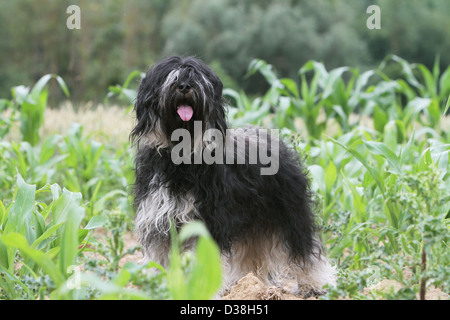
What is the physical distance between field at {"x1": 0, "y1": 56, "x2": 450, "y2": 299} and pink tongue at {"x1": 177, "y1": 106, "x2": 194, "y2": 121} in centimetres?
73

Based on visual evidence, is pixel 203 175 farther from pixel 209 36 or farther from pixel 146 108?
pixel 209 36

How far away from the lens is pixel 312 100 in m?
8.40

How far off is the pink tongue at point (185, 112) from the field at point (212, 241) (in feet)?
2.41

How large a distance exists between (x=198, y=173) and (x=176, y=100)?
1.63 ft

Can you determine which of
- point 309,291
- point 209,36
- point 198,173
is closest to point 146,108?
point 198,173

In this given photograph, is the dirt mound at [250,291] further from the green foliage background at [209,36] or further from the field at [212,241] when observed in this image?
the green foliage background at [209,36]

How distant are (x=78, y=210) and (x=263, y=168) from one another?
1493 mm

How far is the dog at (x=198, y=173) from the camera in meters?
3.64

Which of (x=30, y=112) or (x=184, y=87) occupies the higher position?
(x=30, y=112)

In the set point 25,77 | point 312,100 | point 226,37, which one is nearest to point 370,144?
point 312,100

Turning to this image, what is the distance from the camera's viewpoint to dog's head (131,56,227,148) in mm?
3578

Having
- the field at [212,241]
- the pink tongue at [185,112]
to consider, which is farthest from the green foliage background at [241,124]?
the pink tongue at [185,112]

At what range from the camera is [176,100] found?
11.8 ft

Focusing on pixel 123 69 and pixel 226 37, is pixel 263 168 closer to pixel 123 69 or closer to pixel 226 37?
pixel 226 37
